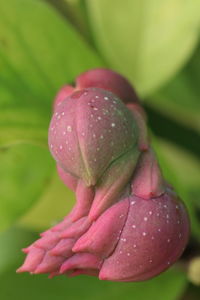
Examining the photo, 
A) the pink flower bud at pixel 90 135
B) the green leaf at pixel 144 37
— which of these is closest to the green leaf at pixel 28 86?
the green leaf at pixel 144 37

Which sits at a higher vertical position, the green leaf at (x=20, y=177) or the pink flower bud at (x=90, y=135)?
the pink flower bud at (x=90, y=135)

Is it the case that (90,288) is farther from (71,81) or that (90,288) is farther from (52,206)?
(71,81)

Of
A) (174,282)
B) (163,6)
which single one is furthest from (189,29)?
(174,282)

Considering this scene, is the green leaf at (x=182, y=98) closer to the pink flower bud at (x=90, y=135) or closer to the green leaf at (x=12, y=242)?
the green leaf at (x=12, y=242)

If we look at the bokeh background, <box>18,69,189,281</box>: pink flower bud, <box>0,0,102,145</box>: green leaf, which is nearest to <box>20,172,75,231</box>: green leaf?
the bokeh background

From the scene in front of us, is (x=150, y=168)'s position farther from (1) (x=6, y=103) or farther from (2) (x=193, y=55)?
(2) (x=193, y=55)

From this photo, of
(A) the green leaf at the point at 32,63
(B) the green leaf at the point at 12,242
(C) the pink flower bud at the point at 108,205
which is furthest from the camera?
(B) the green leaf at the point at 12,242
